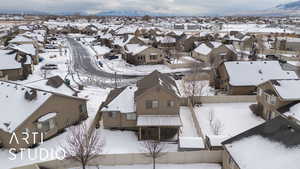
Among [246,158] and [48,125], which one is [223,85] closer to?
[246,158]

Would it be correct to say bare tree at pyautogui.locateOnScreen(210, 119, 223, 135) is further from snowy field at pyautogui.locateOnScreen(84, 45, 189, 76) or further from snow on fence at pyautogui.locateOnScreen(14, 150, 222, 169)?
snowy field at pyautogui.locateOnScreen(84, 45, 189, 76)

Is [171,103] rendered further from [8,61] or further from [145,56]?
[8,61]

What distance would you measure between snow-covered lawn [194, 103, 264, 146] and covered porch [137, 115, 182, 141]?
402 centimetres

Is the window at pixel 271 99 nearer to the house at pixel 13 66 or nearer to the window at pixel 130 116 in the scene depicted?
the window at pixel 130 116

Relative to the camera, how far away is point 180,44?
3314 inches

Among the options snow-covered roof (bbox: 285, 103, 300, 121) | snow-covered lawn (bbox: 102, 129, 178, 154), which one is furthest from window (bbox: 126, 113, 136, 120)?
snow-covered roof (bbox: 285, 103, 300, 121)

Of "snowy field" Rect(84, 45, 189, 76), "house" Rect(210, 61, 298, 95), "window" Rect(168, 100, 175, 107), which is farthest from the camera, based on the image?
"snowy field" Rect(84, 45, 189, 76)

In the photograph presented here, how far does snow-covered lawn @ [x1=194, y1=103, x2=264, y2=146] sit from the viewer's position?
1129 inches

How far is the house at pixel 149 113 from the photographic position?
2688 cm

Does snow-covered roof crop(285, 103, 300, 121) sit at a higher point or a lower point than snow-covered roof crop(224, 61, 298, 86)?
lower

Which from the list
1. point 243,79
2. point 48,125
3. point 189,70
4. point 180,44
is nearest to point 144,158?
point 48,125

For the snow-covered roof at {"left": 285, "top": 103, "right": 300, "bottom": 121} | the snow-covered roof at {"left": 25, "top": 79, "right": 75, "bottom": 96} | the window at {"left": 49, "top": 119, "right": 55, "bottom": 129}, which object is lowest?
the window at {"left": 49, "top": 119, "right": 55, "bottom": 129}

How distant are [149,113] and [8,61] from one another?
120 ft

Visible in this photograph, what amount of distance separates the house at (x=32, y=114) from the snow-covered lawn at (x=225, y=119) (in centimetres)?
1688
